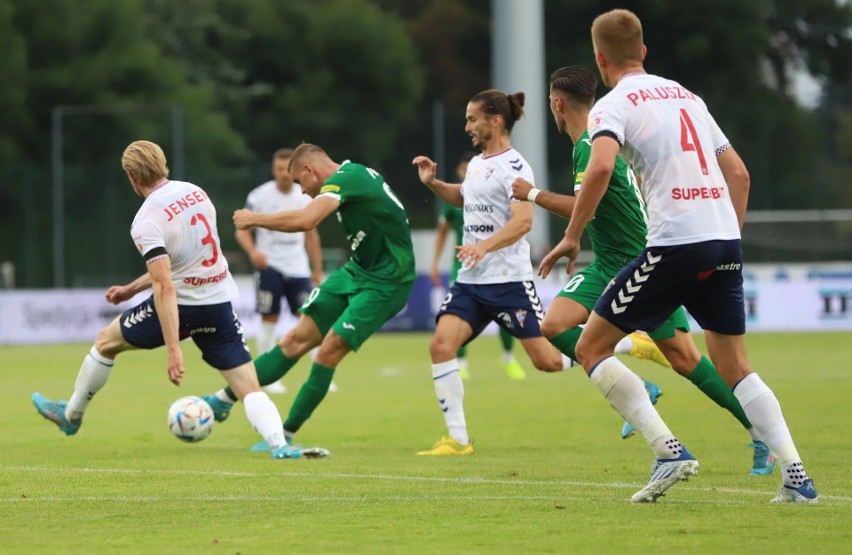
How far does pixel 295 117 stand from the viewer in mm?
55469

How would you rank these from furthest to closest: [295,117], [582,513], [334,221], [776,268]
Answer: [295,117]
[334,221]
[776,268]
[582,513]

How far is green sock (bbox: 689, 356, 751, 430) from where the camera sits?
9398 millimetres

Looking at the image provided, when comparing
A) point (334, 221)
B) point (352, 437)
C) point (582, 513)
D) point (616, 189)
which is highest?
point (616, 189)

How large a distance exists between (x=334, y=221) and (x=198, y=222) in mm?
28700

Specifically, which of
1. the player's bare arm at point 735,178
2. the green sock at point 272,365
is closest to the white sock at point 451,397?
the green sock at point 272,365

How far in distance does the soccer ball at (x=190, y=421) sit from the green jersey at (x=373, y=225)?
1.46 metres

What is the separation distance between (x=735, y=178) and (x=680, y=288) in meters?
0.66

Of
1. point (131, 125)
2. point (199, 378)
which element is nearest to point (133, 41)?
point (131, 125)

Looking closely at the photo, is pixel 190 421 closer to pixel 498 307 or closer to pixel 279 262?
pixel 498 307

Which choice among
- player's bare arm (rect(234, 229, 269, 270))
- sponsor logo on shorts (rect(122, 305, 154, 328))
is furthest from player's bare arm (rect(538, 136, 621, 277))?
player's bare arm (rect(234, 229, 269, 270))

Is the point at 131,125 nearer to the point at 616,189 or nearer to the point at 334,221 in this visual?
the point at 334,221

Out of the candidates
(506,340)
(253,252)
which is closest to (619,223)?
(253,252)

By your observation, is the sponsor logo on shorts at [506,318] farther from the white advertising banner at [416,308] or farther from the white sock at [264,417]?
the white advertising banner at [416,308]

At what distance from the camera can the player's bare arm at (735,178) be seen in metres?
7.68
